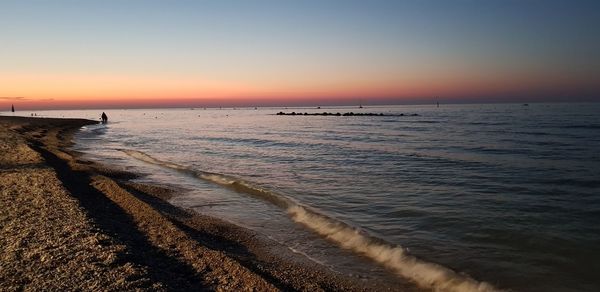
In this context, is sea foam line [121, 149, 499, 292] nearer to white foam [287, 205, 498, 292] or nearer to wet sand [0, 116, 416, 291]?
white foam [287, 205, 498, 292]

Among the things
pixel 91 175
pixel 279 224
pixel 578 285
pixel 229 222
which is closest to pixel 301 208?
pixel 279 224

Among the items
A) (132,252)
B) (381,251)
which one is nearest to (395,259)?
(381,251)

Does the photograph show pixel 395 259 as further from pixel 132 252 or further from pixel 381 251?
pixel 132 252

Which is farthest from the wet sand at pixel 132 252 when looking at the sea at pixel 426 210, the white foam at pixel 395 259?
the sea at pixel 426 210

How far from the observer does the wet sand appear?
6.05 meters

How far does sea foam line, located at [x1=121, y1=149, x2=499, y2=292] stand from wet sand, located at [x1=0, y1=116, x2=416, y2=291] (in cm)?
57

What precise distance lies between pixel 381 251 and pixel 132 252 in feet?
16.0

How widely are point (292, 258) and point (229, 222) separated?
3.25 m

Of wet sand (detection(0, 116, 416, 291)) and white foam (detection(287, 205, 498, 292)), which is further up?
wet sand (detection(0, 116, 416, 291))

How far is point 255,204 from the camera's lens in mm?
13461

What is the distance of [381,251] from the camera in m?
8.70

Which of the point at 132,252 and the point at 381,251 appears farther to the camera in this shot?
the point at 381,251

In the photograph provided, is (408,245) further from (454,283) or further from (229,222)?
(229,222)

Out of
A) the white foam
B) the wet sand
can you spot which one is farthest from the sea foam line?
the wet sand
